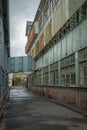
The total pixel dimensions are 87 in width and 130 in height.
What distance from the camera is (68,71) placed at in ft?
69.9

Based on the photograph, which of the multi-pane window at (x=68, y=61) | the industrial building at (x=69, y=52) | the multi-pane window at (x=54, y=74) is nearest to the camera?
the industrial building at (x=69, y=52)

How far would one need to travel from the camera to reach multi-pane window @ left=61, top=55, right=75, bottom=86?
19.9 metres

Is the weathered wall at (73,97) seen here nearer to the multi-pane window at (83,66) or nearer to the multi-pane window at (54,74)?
the multi-pane window at (83,66)

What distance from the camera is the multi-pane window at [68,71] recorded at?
1989cm

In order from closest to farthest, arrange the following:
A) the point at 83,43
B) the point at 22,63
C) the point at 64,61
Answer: the point at 83,43 → the point at 64,61 → the point at 22,63

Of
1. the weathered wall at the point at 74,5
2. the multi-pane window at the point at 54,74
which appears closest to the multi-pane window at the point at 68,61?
the multi-pane window at the point at 54,74

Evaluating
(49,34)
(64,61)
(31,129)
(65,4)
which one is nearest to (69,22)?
(65,4)

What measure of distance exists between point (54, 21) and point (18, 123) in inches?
689

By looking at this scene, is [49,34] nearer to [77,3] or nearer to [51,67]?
[51,67]

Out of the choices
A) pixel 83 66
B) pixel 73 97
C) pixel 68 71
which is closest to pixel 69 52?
pixel 68 71

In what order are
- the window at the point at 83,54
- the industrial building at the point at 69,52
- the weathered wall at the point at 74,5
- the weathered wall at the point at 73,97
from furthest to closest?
the weathered wall at the point at 74,5 < the industrial building at the point at 69,52 < the window at the point at 83,54 < the weathered wall at the point at 73,97

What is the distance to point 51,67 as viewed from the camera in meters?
29.9

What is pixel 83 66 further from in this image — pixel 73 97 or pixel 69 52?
pixel 69 52

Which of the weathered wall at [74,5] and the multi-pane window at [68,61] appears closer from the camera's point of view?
the weathered wall at [74,5]
